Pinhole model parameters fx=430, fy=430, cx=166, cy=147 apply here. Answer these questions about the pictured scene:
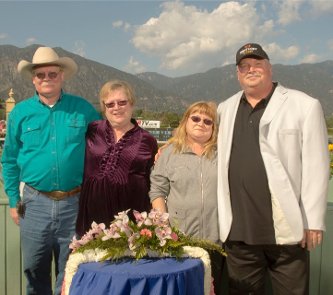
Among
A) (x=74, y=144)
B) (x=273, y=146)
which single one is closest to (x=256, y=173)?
(x=273, y=146)

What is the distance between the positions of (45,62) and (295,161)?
1.83m

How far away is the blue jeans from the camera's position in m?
3.02

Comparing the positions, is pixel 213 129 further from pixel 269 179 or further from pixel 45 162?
pixel 45 162

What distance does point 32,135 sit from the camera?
9.81 ft

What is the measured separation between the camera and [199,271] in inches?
88.1

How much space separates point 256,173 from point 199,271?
76 centimetres

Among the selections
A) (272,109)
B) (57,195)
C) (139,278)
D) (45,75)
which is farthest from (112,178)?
(272,109)

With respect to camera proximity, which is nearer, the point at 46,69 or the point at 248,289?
the point at 248,289

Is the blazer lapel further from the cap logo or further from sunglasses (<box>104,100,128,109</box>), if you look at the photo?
sunglasses (<box>104,100,128,109</box>)

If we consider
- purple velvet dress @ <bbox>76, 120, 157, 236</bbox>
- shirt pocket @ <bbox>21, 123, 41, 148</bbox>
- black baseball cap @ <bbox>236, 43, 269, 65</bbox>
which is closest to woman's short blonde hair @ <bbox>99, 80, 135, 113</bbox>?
purple velvet dress @ <bbox>76, 120, 157, 236</bbox>

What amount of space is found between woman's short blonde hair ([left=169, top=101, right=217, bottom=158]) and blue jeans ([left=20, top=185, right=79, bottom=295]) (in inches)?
33.4

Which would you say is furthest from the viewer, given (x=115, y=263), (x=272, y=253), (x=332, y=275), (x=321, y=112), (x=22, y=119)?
(x=332, y=275)

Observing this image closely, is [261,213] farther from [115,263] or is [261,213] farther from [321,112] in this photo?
[115,263]

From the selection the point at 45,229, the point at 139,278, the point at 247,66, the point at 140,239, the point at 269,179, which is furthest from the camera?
the point at 45,229
